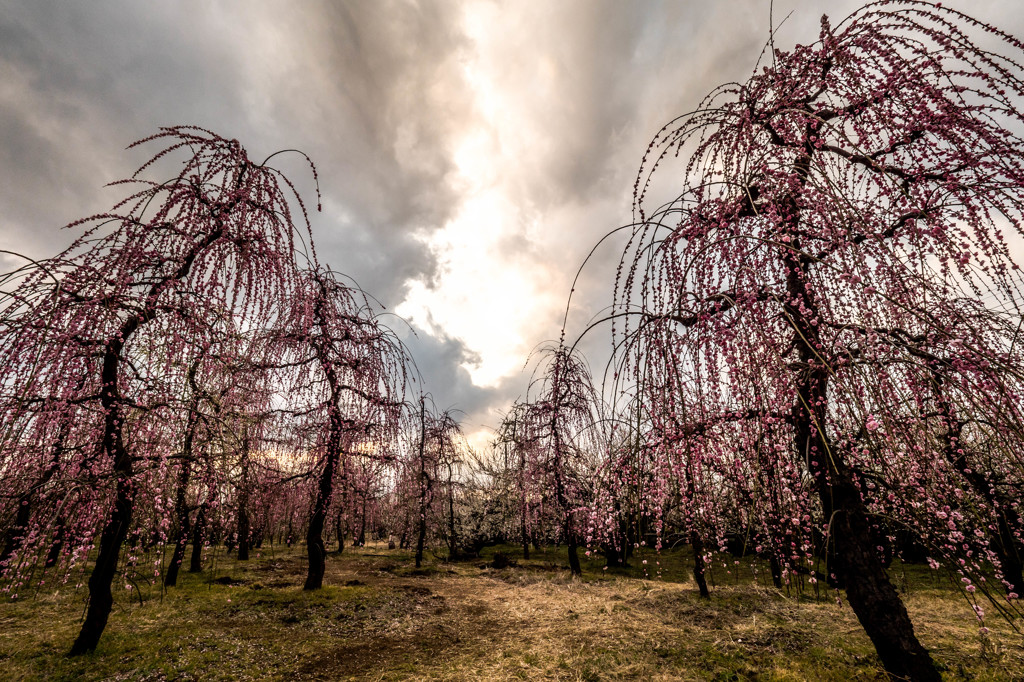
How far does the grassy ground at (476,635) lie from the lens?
504 cm

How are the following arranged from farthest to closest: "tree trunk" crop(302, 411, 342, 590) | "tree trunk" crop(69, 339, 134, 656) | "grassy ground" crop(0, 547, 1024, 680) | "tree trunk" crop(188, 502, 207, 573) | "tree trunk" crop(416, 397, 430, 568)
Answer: "tree trunk" crop(416, 397, 430, 568) → "tree trunk" crop(188, 502, 207, 573) → "tree trunk" crop(302, 411, 342, 590) → "grassy ground" crop(0, 547, 1024, 680) → "tree trunk" crop(69, 339, 134, 656)

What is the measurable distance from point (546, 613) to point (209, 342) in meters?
7.72

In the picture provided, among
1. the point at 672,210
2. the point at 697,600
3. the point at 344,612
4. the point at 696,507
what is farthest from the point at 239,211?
the point at 697,600

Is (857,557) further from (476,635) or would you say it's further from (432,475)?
(432,475)

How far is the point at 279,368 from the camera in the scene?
21.2ft

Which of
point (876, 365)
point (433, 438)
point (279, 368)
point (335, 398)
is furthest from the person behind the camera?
point (433, 438)

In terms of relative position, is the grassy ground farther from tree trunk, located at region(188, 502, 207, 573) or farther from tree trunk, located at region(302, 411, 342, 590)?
tree trunk, located at region(188, 502, 207, 573)

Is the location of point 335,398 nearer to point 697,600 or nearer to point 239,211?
point 239,211

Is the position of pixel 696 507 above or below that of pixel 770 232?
below

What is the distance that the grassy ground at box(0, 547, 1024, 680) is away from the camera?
198 inches

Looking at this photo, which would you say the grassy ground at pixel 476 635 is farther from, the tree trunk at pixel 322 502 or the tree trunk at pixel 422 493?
the tree trunk at pixel 422 493

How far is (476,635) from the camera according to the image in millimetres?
6945

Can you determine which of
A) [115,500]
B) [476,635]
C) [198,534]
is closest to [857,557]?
[476,635]

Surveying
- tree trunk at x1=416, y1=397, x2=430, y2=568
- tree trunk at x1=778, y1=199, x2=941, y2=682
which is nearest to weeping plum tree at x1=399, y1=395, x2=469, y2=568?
tree trunk at x1=416, y1=397, x2=430, y2=568
